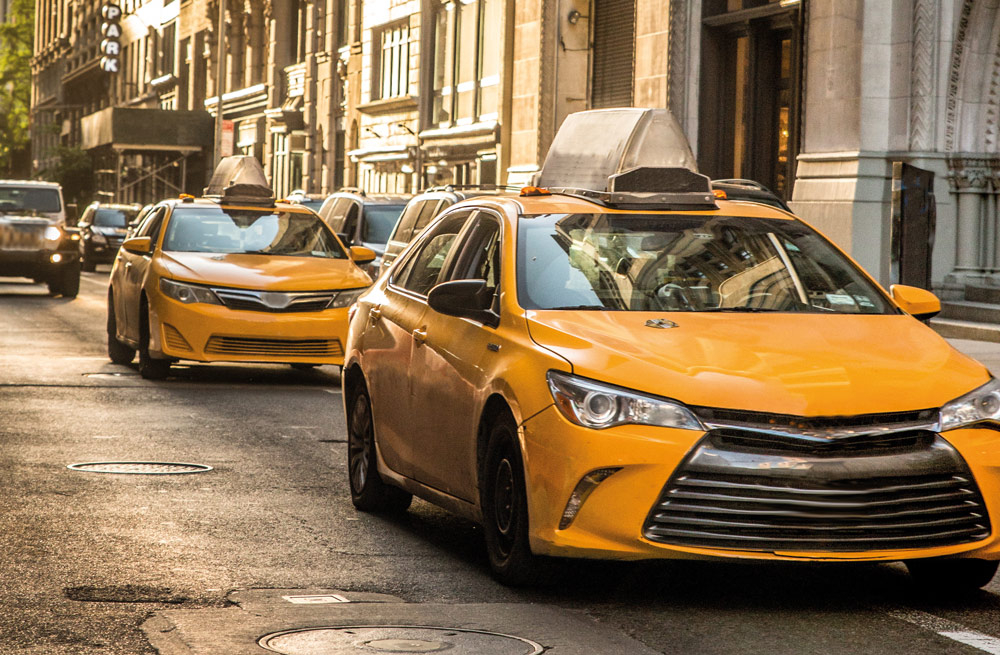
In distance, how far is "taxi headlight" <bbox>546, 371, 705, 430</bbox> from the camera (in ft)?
20.0

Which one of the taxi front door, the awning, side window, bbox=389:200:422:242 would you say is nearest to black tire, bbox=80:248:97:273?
the awning

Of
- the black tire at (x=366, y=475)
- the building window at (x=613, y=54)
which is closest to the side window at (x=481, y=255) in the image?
the black tire at (x=366, y=475)

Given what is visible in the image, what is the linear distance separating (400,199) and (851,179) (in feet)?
19.3

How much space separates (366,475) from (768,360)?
9.28ft

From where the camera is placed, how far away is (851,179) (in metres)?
21.6

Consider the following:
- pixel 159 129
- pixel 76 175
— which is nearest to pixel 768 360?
pixel 159 129

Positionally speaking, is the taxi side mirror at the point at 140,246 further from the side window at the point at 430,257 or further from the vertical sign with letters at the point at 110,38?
the vertical sign with letters at the point at 110,38

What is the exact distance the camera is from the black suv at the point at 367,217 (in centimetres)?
2209

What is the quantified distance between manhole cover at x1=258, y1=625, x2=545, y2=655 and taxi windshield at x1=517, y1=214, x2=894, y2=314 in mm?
1694

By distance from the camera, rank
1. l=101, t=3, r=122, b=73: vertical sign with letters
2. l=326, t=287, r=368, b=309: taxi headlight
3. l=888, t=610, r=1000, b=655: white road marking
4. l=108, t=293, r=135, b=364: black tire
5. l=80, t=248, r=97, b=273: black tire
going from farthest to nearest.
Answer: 1. l=101, t=3, r=122, b=73: vertical sign with letters
2. l=80, t=248, r=97, b=273: black tire
3. l=108, t=293, r=135, b=364: black tire
4. l=326, t=287, r=368, b=309: taxi headlight
5. l=888, t=610, r=1000, b=655: white road marking

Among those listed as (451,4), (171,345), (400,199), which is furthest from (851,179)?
(451,4)

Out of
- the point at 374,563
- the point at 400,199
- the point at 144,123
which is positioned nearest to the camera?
the point at 374,563

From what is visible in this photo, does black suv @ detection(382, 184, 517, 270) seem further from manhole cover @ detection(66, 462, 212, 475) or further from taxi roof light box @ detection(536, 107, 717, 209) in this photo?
manhole cover @ detection(66, 462, 212, 475)

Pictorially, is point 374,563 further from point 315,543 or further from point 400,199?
point 400,199
